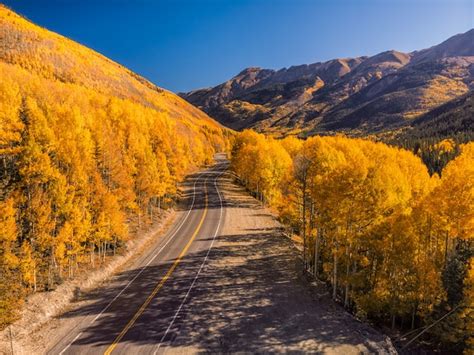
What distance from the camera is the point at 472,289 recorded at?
23531 millimetres

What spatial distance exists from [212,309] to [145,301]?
5.84m

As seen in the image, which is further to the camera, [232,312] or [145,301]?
[145,301]

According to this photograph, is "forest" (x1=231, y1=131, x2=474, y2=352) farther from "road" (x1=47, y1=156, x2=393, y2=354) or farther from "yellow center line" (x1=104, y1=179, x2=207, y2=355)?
"yellow center line" (x1=104, y1=179, x2=207, y2=355)

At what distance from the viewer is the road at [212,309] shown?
2223cm

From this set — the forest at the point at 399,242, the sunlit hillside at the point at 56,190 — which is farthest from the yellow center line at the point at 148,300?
the forest at the point at 399,242

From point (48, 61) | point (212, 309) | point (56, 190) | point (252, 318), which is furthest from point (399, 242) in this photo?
point (48, 61)

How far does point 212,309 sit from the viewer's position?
26.7m

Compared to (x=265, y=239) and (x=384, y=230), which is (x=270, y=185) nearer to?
(x=265, y=239)

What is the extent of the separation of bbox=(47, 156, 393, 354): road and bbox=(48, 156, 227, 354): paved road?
0.07 m

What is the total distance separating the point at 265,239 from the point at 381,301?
703 inches

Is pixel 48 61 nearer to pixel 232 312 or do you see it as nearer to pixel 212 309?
pixel 212 309

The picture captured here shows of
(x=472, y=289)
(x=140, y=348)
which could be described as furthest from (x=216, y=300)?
(x=472, y=289)

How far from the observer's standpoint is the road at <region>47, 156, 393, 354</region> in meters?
22.2

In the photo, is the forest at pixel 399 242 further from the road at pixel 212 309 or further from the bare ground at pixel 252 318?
the road at pixel 212 309
